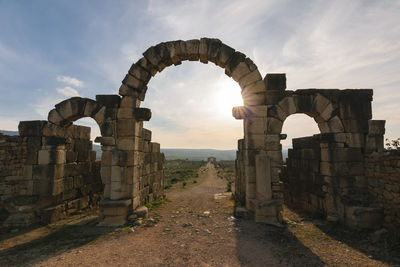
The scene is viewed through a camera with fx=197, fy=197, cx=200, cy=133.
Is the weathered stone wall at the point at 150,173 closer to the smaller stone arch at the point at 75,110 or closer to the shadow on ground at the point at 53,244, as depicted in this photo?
the shadow on ground at the point at 53,244

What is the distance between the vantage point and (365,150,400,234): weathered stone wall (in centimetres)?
540

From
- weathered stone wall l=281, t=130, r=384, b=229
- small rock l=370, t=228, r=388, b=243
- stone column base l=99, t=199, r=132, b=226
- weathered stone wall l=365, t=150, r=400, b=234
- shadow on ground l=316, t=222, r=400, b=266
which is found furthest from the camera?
stone column base l=99, t=199, r=132, b=226

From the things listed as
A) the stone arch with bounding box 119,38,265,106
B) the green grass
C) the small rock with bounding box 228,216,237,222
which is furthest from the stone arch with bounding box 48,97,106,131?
the green grass

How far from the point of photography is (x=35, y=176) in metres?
7.43

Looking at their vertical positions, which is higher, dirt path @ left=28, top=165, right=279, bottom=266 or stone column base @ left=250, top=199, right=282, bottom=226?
stone column base @ left=250, top=199, right=282, bottom=226

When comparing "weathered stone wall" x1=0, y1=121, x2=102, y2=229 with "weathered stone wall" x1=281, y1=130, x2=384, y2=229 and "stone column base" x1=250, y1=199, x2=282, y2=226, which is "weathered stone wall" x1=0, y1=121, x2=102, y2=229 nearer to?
"stone column base" x1=250, y1=199, x2=282, y2=226

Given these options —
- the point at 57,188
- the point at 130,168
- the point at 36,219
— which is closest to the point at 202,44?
the point at 130,168

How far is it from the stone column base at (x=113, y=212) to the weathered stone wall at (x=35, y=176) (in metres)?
2.32

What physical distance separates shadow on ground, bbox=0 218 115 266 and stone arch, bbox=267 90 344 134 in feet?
21.0

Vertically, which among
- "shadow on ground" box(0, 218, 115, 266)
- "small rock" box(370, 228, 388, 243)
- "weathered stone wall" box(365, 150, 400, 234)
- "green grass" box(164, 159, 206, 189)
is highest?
"weathered stone wall" box(365, 150, 400, 234)

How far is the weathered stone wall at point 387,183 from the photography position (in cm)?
540

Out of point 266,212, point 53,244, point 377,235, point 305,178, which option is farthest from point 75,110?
point 377,235

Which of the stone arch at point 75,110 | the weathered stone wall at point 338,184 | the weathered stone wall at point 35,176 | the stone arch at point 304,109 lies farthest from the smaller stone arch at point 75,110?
the weathered stone wall at point 338,184

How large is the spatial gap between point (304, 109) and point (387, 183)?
3168 millimetres
